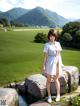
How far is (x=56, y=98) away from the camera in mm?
12547

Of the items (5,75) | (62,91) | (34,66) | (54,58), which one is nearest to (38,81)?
(62,91)

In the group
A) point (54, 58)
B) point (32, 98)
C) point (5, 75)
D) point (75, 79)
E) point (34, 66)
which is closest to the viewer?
point (54, 58)

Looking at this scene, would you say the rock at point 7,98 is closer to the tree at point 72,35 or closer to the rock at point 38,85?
the rock at point 38,85

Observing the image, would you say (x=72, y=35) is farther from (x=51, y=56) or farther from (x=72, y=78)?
(x=51, y=56)

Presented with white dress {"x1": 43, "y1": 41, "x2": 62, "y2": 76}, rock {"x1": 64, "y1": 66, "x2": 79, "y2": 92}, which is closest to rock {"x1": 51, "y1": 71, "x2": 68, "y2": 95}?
rock {"x1": 64, "y1": 66, "x2": 79, "y2": 92}

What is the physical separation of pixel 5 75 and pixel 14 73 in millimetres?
1119

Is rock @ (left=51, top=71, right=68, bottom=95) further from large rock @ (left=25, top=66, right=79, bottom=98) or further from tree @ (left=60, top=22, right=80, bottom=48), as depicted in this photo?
tree @ (left=60, top=22, right=80, bottom=48)

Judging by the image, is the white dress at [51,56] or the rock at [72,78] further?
the rock at [72,78]

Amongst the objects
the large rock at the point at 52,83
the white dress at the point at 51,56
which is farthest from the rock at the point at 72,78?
the white dress at the point at 51,56

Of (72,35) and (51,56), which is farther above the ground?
(51,56)

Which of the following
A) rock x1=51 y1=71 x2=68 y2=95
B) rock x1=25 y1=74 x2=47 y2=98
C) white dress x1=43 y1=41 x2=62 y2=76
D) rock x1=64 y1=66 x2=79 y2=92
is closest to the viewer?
white dress x1=43 y1=41 x2=62 y2=76

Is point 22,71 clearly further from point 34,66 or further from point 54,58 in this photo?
point 54,58

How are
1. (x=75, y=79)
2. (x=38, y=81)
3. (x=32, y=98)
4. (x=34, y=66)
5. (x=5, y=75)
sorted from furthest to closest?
(x=34, y=66) → (x=5, y=75) → (x=32, y=98) → (x=75, y=79) → (x=38, y=81)

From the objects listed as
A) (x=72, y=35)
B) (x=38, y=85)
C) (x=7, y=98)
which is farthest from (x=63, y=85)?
(x=72, y=35)
